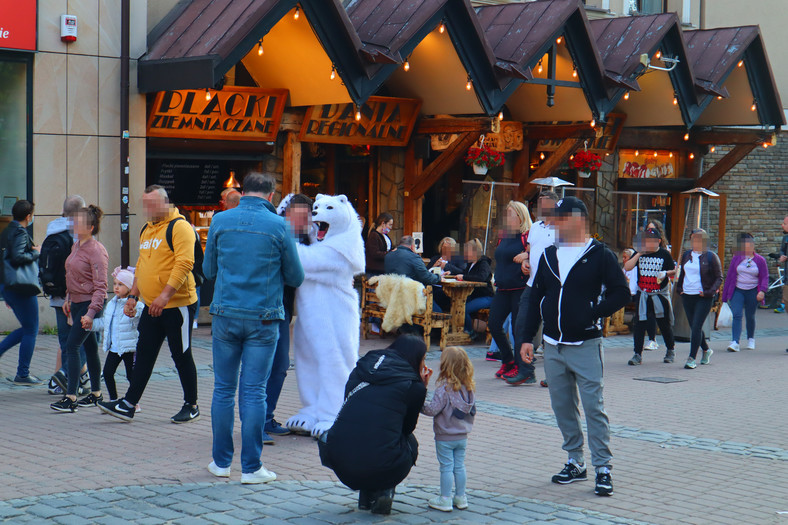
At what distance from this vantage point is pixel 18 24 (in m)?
12.6

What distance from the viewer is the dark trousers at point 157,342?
7.70 m

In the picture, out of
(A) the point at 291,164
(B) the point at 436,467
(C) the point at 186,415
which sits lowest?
(B) the point at 436,467

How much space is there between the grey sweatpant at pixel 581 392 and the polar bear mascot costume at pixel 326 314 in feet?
5.39

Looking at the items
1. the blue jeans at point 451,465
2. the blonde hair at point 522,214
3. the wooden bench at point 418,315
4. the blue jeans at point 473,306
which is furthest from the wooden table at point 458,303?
the blue jeans at point 451,465

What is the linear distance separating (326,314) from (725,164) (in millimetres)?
14677

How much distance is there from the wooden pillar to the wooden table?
3.30m

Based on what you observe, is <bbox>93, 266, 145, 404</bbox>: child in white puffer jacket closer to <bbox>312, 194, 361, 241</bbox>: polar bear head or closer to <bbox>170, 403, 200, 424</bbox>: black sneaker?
<bbox>170, 403, 200, 424</bbox>: black sneaker

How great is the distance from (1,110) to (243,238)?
26.9 ft

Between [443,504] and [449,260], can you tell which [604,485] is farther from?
[449,260]

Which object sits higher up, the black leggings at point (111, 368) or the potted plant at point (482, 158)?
the potted plant at point (482, 158)

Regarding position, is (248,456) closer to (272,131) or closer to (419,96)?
(272,131)

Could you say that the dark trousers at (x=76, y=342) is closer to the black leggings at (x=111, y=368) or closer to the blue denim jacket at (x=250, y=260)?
the black leggings at (x=111, y=368)

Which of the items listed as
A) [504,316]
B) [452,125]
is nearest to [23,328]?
[504,316]

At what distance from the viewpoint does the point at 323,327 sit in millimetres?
7387
